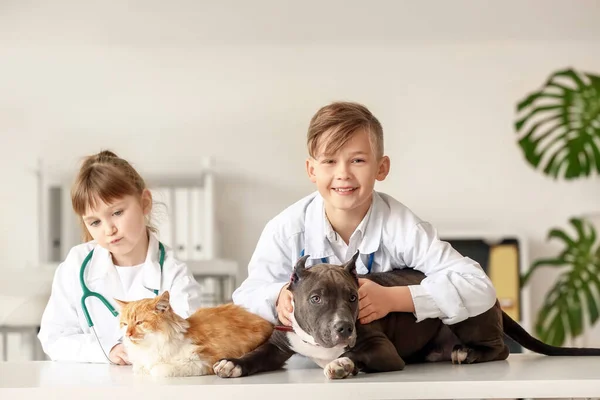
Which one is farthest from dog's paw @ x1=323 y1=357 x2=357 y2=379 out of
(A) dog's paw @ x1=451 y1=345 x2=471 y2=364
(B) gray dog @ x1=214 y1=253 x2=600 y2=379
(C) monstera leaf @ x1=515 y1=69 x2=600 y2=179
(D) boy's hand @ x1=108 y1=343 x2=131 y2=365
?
(C) monstera leaf @ x1=515 y1=69 x2=600 y2=179

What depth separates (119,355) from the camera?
112 centimetres

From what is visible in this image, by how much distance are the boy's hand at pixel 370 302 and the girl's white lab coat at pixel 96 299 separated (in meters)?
0.28

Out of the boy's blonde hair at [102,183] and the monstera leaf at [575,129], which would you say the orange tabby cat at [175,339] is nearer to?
the boy's blonde hair at [102,183]

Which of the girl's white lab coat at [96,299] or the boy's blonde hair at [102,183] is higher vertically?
the boy's blonde hair at [102,183]

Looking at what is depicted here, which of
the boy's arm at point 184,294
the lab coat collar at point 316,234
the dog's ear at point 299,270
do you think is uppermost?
the lab coat collar at point 316,234

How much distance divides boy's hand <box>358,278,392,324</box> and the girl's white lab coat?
28 cm

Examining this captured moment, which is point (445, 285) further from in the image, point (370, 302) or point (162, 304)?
point (162, 304)

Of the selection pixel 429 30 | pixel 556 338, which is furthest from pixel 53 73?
pixel 556 338

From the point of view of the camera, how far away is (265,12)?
386 centimetres

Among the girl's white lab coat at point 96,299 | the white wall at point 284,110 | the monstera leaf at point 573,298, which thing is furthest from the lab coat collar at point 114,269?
the white wall at point 284,110

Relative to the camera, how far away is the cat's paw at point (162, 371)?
0.94 m

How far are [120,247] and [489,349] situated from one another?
0.59 m

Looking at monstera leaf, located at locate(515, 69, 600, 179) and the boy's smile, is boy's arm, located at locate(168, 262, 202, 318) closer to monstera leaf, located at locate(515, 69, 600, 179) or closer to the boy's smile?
the boy's smile

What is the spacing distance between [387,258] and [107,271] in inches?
17.8
